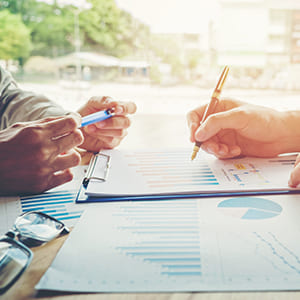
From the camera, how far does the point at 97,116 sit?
2.30ft

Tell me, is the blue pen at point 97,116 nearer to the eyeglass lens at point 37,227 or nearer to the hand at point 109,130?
the hand at point 109,130

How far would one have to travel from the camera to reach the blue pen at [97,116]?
67cm

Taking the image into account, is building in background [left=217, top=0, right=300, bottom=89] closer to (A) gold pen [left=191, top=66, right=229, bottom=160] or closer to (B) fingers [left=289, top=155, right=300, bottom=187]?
(A) gold pen [left=191, top=66, right=229, bottom=160]

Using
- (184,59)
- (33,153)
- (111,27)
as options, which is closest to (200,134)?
(33,153)

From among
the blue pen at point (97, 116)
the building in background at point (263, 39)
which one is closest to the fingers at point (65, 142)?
the blue pen at point (97, 116)

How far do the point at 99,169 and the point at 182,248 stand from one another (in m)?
0.30

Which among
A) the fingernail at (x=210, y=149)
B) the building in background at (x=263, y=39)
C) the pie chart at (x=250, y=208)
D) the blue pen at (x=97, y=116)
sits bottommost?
the pie chart at (x=250, y=208)

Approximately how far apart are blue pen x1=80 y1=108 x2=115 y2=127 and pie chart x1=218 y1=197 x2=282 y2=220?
323mm

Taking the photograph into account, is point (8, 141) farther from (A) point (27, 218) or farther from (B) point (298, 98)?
(B) point (298, 98)

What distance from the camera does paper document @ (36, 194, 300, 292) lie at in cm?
29

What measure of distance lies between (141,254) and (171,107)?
636cm

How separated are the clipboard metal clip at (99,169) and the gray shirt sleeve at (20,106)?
133mm

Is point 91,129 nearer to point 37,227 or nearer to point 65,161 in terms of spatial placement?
point 65,161

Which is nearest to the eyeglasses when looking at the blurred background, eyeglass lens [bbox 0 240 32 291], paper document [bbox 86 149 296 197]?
eyeglass lens [bbox 0 240 32 291]
